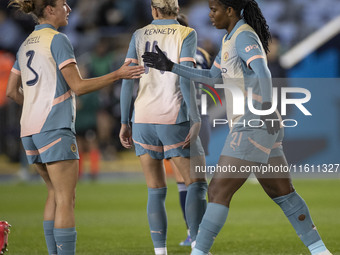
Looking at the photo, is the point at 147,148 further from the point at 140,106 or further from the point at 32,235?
the point at 32,235

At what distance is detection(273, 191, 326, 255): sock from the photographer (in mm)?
5500

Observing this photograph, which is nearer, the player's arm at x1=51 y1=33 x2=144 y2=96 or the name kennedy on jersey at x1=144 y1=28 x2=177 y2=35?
the player's arm at x1=51 y1=33 x2=144 y2=96

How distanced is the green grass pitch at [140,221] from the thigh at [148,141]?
131 cm

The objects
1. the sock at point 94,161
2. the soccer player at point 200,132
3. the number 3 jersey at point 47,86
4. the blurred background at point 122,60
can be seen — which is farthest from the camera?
the blurred background at point 122,60

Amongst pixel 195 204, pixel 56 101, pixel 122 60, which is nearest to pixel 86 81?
pixel 56 101

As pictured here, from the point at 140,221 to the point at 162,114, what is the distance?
13.6ft

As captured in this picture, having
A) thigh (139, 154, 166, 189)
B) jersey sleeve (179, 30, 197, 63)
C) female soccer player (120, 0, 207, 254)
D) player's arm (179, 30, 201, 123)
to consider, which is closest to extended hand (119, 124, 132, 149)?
female soccer player (120, 0, 207, 254)

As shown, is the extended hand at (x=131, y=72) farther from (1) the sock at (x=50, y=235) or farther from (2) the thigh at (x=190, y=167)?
(1) the sock at (x=50, y=235)

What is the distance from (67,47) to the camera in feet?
17.1

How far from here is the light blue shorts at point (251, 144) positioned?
5.07 meters

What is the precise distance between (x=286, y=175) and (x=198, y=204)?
1.01 metres

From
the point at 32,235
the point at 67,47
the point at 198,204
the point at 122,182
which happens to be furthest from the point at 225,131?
the point at 67,47

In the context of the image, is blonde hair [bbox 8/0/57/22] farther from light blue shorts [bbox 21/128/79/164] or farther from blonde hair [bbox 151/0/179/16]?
blonde hair [bbox 151/0/179/16]

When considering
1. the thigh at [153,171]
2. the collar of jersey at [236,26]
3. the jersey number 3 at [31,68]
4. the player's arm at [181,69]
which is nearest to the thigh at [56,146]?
the jersey number 3 at [31,68]
